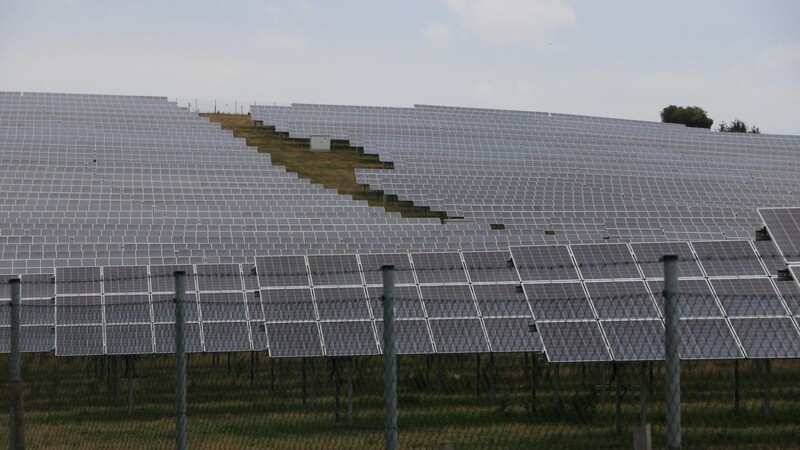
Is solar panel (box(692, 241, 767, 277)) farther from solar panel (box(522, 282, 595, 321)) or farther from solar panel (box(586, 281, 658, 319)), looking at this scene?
solar panel (box(522, 282, 595, 321))

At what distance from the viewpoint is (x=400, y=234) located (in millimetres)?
36312

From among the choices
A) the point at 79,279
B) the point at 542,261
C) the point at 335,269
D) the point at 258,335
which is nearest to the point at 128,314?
the point at 79,279

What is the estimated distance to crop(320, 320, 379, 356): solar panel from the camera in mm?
14766

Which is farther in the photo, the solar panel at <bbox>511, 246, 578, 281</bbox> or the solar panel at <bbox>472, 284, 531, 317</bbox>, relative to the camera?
the solar panel at <bbox>472, 284, 531, 317</bbox>

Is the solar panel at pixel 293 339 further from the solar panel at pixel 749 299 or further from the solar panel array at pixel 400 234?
the solar panel at pixel 749 299

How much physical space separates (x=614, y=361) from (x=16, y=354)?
613 centimetres

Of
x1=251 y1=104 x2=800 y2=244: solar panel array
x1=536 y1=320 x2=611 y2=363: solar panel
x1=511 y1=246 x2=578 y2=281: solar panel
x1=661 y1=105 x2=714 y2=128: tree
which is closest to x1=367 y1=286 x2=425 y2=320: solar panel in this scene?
x1=511 y1=246 x2=578 y2=281: solar panel

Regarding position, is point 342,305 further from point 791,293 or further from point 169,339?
point 791,293

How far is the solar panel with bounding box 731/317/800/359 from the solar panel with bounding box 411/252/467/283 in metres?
3.99

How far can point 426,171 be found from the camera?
54.8 metres

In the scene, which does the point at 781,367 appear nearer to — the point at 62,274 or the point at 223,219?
the point at 62,274

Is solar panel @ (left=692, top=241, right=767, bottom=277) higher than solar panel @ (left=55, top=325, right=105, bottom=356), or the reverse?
solar panel @ (left=692, top=241, right=767, bottom=277)

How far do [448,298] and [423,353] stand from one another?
4.05 ft

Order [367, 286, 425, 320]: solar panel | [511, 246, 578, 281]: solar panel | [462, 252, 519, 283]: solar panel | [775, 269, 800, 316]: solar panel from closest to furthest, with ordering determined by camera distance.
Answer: [775, 269, 800, 316]: solar panel < [511, 246, 578, 281]: solar panel < [367, 286, 425, 320]: solar panel < [462, 252, 519, 283]: solar panel
